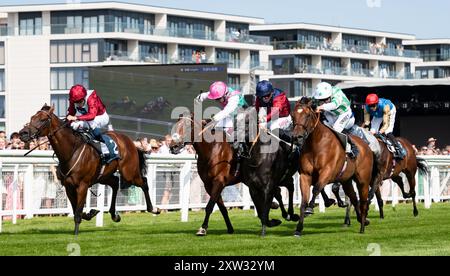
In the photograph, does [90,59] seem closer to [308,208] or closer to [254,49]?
[254,49]

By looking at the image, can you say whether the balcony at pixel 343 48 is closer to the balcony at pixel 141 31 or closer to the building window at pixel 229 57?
the building window at pixel 229 57

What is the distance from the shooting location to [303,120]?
13133mm

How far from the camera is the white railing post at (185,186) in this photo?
17531mm

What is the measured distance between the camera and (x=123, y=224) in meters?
16.4

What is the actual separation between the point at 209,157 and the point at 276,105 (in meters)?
1.20

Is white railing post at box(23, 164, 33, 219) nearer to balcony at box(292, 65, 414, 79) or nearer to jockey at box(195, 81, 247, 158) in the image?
jockey at box(195, 81, 247, 158)

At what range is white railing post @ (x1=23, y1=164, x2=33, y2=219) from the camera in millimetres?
16734

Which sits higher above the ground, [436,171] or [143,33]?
[143,33]

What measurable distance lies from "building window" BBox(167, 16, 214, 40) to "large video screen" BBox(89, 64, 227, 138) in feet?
135

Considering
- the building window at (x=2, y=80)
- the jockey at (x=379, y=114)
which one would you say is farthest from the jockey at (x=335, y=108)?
the building window at (x=2, y=80)

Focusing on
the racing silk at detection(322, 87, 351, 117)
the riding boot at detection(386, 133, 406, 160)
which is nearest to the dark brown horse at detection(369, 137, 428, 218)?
the riding boot at detection(386, 133, 406, 160)

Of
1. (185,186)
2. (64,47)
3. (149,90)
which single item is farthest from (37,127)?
(64,47)
